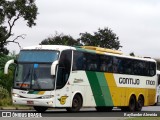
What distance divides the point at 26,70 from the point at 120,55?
290 inches

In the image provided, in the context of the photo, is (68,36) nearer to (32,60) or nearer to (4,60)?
(4,60)

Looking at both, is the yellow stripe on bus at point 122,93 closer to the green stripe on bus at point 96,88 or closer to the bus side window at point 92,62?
the green stripe on bus at point 96,88

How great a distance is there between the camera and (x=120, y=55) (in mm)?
31281

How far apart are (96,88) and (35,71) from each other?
4545 mm

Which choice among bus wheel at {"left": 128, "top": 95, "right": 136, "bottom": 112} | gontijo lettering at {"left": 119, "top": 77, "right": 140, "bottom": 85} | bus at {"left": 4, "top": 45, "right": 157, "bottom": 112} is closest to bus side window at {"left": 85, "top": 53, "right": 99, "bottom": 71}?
bus at {"left": 4, "top": 45, "right": 157, "bottom": 112}

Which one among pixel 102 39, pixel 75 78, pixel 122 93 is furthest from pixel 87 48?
pixel 102 39

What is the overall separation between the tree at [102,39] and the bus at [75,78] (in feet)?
203

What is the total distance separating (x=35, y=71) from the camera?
25.6 metres

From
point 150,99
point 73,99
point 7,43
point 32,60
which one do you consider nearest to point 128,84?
point 150,99

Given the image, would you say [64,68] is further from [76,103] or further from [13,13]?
[13,13]

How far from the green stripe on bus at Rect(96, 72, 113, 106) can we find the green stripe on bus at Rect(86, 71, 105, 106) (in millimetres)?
205

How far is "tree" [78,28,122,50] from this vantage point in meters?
95.1

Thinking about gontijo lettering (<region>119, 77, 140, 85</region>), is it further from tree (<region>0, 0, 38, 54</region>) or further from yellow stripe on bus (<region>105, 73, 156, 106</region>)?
tree (<region>0, 0, 38, 54</region>)

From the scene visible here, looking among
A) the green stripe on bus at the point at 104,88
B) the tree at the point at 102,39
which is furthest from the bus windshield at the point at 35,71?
the tree at the point at 102,39
